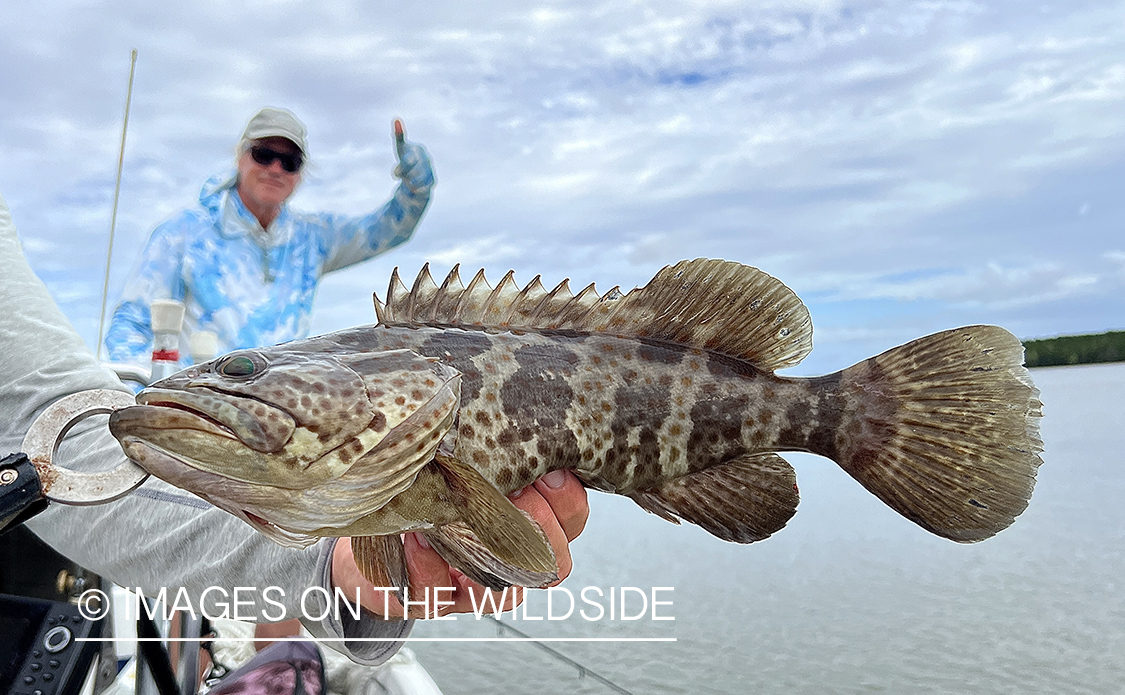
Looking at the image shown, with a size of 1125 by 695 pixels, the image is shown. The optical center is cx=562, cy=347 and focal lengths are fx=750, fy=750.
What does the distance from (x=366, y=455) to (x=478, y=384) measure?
0.28 m

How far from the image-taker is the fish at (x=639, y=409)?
3.73 feet

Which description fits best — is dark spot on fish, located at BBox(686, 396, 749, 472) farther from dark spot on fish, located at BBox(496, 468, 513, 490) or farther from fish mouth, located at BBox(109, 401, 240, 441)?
fish mouth, located at BBox(109, 401, 240, 441)

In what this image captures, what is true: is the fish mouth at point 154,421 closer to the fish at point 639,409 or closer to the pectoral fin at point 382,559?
the fish at point 639,409

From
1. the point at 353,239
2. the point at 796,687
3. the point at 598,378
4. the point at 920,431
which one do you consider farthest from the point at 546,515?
the point at 796,687

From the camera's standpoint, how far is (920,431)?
4.68ft

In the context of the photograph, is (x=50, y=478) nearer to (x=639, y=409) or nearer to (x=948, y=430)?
(x=639, y=409)

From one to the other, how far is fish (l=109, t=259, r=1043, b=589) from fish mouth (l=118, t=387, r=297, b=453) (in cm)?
6

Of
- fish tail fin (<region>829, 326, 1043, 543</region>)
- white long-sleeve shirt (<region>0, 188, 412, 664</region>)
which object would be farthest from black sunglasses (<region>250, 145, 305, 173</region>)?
fish tail fin (<region>829, 326, 1043, 543</region>)

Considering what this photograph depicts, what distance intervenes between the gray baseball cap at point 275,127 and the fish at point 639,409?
309cm

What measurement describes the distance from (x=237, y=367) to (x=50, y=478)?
32 centimetres

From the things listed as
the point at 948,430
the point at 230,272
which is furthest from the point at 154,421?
the point at 230,272

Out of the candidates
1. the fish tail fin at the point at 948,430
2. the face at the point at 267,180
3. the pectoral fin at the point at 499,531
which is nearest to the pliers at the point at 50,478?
the pectoral fin at the point at 499,531

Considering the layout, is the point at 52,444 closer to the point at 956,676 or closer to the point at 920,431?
the point at 920,431

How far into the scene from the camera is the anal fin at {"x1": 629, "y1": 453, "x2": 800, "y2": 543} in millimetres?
1425
